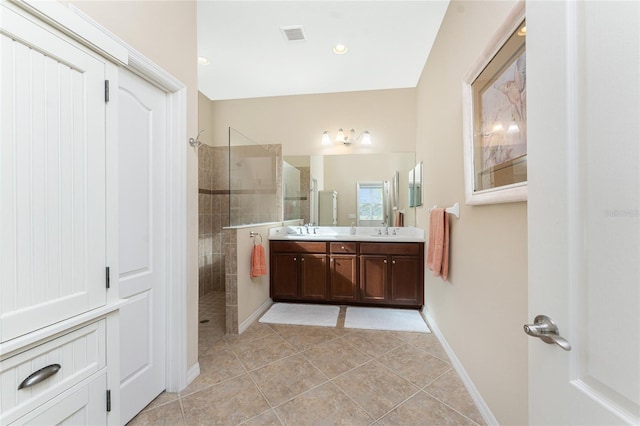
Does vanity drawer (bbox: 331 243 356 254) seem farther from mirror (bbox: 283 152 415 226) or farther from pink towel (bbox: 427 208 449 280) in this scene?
pink towel (bbox: 427 208 449 280)

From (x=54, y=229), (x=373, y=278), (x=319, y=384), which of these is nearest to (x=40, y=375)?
(x=54, y=229)

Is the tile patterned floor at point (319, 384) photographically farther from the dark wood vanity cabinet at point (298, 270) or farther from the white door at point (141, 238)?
the dark wood vanity cabinet at point (298, 270)

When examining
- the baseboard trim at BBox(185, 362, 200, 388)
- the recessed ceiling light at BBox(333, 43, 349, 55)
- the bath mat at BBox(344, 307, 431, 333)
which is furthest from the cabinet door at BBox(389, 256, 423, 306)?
the recessed ceiling light at BBox(333, 43, 349, 55)

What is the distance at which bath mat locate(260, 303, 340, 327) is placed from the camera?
9.34 ft

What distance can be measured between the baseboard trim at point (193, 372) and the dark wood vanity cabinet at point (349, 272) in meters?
1.49

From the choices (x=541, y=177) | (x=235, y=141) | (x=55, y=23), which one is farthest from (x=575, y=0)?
(x=235, y=141)

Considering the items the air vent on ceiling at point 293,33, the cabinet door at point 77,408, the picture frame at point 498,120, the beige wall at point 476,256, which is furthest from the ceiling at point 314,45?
the cabinet door at point 77,408

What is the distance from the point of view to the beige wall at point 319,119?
355 centimetres

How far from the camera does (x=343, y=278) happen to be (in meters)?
3.27

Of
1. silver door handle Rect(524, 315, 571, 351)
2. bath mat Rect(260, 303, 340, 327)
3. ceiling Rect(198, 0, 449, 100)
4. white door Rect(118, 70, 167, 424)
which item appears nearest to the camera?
silver door handle Rect(524, 315, 571, 351)

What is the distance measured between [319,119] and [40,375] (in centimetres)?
→ 350

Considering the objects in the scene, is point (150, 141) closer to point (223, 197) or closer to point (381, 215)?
point (223, 197)

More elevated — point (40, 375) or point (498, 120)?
point (498, 120)

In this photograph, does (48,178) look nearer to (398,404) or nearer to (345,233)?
(398,404)
